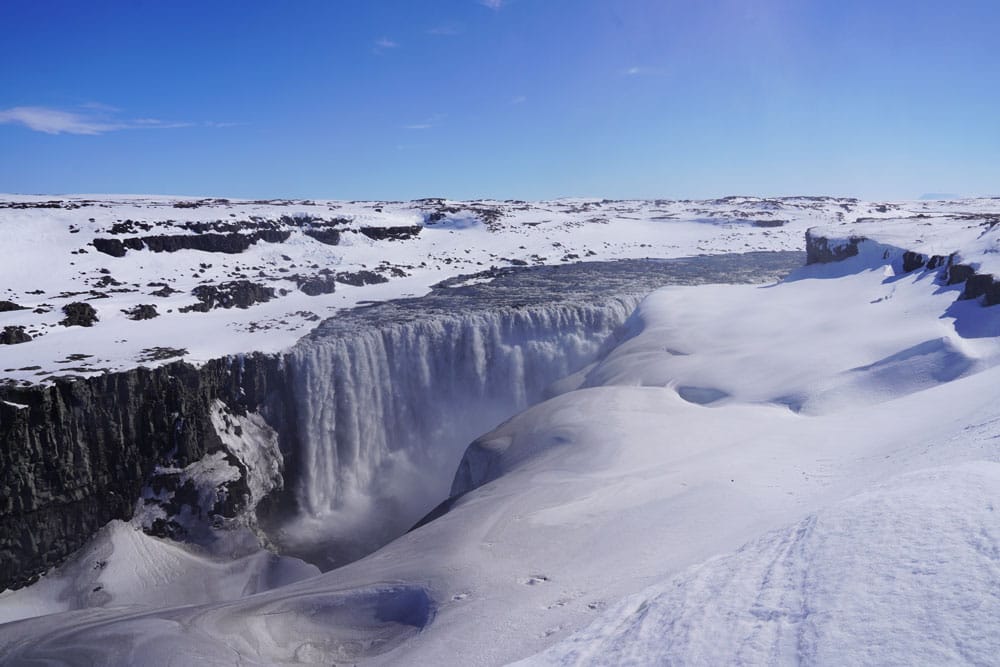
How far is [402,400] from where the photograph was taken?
23.3 m

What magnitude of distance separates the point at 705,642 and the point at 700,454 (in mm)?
8023

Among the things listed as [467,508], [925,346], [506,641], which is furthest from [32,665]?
[925,346]

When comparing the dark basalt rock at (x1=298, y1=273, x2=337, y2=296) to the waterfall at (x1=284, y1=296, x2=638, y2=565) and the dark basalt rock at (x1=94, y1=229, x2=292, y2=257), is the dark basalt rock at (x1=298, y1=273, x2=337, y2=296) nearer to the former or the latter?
the dark basalt rock at (x1=94, y1=229, x2=292, y2=257)

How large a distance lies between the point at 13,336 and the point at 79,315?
3185 millimetres

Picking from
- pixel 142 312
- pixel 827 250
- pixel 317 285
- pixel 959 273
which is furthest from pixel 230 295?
pixel 827 250

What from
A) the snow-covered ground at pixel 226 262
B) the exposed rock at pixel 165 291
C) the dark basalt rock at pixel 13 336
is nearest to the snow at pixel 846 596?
the snow-covered ground at pixel 226 262

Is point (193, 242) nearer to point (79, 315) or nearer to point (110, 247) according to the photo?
point (110, 247)

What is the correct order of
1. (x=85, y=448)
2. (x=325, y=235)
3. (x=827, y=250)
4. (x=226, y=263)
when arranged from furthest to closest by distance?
(x=325, y=235)
(x=226, y=263)
(x=827, y=250)
(x=85, y=448)

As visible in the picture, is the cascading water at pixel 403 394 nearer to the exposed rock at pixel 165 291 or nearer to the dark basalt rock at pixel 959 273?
the exposed rock at pixel 165 291

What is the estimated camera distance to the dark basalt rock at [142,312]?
24312mm

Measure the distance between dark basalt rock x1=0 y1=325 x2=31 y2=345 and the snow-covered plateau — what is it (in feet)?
1.04

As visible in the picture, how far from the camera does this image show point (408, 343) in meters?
23.9

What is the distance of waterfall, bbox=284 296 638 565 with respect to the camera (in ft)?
68.7

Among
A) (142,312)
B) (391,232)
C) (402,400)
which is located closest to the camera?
(402,400)
